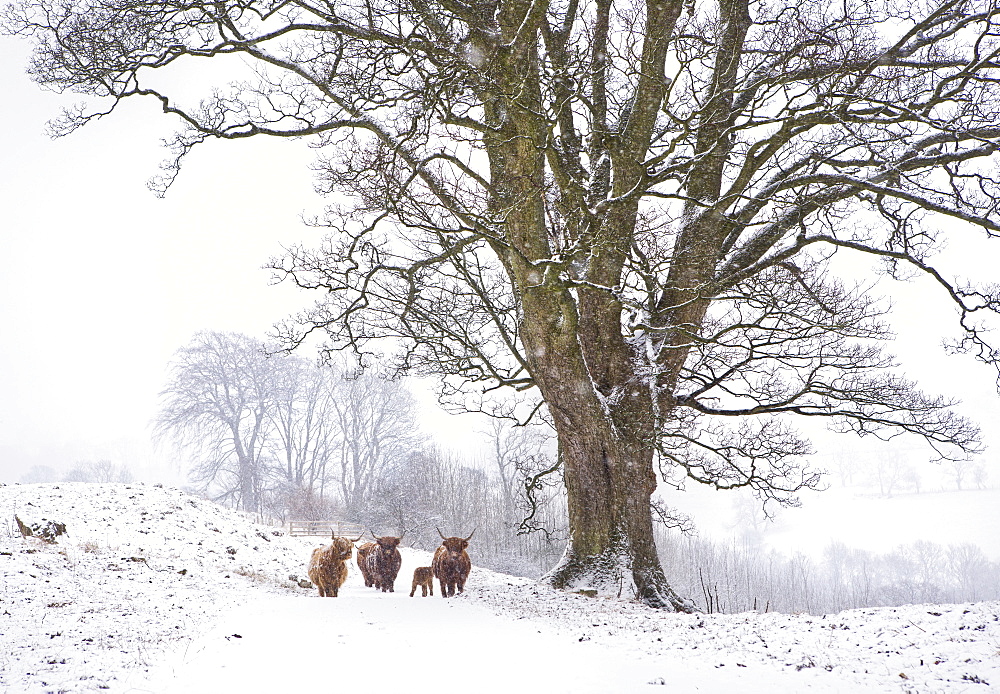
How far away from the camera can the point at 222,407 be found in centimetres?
3147

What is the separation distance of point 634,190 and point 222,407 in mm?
30269

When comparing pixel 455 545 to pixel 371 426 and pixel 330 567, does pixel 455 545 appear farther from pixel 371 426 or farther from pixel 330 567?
pixel 371 426

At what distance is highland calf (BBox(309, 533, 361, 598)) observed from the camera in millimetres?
7738

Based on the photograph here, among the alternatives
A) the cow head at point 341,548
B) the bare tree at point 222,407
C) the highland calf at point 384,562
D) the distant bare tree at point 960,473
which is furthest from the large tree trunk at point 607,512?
the distant bare tree at point 960,473

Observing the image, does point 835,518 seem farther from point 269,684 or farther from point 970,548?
point 269,684

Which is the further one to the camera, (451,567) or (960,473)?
(960,473)

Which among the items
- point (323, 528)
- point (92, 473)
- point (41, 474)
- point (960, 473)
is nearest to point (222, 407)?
point (323, 528)

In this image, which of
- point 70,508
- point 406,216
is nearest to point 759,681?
point 406,216

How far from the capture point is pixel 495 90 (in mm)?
6059

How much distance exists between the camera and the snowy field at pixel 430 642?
312cm

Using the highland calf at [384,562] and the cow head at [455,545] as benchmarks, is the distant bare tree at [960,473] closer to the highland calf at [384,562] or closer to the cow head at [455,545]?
the cow head at [455,545]

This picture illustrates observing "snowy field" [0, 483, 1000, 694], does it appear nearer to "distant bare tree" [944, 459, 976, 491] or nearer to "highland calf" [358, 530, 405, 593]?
"highland calf" [358, 530, 405, 593]

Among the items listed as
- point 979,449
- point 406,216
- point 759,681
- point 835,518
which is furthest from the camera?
point 835,518

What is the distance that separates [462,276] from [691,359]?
141 inches
